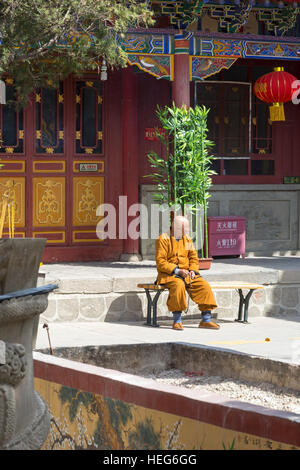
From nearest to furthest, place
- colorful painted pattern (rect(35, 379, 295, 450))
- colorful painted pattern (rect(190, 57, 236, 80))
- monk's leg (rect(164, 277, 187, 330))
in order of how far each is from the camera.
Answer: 1. colorful painted pattern (rect(35, 379, 295, 450))
2. monk's leg (rect(164, 277, 187, 330))
3. colorful painted pattern (rect(190, 57, 236, 80))

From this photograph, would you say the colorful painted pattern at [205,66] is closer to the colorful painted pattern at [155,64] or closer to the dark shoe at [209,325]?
the colorful painted pattern at [155,64]

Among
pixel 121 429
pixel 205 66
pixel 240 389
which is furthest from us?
pixel 205 66

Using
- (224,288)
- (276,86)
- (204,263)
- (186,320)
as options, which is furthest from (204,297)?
(276,86)

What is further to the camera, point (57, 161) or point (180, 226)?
point (57, 161)

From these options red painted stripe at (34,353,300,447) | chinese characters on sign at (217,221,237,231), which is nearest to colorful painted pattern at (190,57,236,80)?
chinese characters on sign at (217,221,237,231)

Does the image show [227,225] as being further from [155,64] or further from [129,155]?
[155,64]

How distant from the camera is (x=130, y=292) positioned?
1144cm

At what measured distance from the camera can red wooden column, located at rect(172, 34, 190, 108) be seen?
12.8 metres

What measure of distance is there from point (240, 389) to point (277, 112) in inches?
299

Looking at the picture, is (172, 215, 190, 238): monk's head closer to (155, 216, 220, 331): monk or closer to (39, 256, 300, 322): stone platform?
(155, 216, 220, 331): monk

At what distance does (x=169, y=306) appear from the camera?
10734 mm

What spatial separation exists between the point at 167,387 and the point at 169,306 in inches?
211

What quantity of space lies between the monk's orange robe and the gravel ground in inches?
Answer: 127
